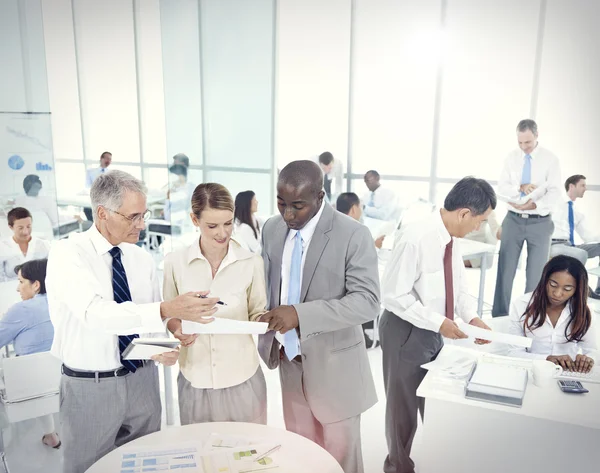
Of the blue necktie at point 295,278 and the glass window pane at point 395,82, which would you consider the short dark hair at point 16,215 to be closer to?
the blue necktie at point 295,278

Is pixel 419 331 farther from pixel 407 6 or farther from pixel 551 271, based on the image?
pixel 407 6

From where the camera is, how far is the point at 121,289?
2043 mm

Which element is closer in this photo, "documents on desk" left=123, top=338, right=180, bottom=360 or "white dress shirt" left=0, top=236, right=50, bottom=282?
"documents on desk" left=123, top=338, right=180, bottom=360

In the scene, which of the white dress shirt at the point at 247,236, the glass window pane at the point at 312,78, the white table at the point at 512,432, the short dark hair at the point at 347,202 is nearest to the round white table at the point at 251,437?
the white table at the point at 512,432

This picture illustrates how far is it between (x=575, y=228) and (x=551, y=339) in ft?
9.76

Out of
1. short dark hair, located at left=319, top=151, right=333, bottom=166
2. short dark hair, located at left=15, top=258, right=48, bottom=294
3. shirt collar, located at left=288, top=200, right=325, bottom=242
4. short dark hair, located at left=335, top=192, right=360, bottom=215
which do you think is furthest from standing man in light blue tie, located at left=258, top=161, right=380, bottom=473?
short dark hair, located at left=319, top=151, right=333, bottom=166

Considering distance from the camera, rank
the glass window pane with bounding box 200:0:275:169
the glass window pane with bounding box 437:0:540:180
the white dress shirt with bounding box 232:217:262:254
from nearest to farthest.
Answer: the white dress shirt with bounding box 232:217:262:254 < the glass window pane with bounding box 437:0:540:180 < the glass window pane with bounding box 200:0:275:169

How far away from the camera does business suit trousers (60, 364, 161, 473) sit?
199 cm

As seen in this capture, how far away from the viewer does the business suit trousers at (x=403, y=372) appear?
2.66m

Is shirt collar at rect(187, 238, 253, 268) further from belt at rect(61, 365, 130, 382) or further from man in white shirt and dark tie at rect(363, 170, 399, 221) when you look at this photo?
man in white shirt and dark tie at rect(363, 170, 399, 221)

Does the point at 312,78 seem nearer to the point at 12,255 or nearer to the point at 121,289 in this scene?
the point at 12,255

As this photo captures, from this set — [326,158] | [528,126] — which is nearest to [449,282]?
[528,126]

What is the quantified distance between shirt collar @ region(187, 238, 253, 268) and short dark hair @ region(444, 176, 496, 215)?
106 cm

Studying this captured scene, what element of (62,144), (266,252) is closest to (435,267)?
(266,252)
